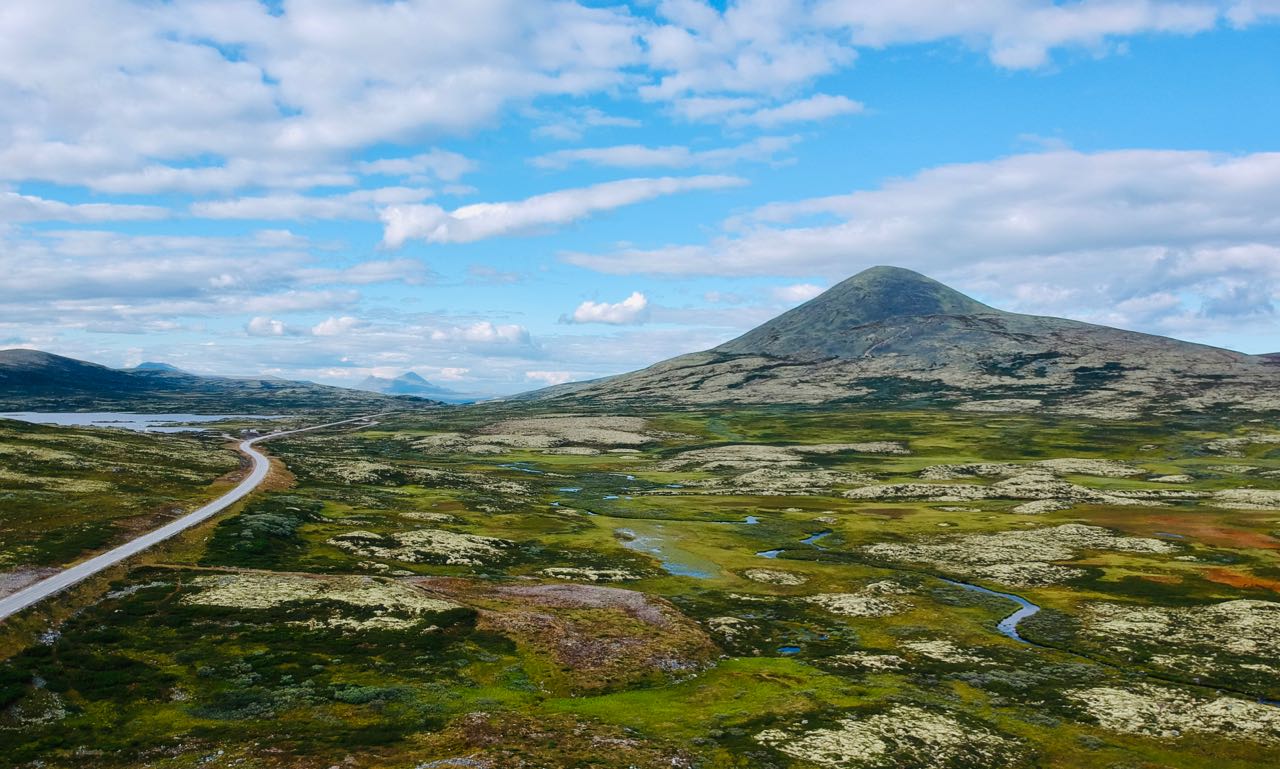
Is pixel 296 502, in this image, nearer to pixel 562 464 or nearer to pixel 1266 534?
pixel 562 464

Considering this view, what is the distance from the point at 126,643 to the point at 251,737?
1627 cm

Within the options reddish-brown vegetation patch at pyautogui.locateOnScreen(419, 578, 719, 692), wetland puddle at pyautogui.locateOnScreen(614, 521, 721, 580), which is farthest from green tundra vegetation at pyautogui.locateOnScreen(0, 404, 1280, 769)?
wetland puddle at pyautogui.locateOnScreen(614, 521, 721, 580)

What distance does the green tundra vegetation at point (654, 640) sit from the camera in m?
36.4

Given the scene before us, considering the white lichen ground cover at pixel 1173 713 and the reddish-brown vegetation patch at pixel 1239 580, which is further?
the reddish-brown vegetation patch at pixel 1239 580

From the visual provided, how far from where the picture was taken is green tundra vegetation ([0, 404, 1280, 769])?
36438mm

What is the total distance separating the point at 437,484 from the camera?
433 feet

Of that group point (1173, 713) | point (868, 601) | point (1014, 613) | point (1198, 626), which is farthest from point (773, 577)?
point (1173, 713)

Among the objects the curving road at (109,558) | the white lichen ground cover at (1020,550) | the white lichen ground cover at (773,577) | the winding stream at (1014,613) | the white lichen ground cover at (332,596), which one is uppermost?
the curving road at (109,558)

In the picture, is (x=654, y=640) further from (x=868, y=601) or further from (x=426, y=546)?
(x=426, y=546)

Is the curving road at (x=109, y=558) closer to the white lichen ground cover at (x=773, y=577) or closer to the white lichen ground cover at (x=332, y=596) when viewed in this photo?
the white lichen ground cover at (x=332, y=596)

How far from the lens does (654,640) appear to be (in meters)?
52.7

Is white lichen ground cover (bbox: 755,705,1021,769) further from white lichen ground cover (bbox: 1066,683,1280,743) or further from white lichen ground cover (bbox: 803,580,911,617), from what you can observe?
white lichen ground cover (bbox: 803,580,911,617)

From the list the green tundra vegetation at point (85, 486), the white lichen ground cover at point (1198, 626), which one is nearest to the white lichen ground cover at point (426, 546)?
the green tundra vegetation at point (85, 486)

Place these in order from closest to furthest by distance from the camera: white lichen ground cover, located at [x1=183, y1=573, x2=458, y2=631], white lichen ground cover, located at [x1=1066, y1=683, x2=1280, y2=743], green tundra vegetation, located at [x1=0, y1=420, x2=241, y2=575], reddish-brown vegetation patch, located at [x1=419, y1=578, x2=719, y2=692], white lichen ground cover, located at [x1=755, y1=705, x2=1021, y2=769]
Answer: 1. white lichen ground cover, located at [x1=755, y1=705, x2=1021, y2=769]
2. white lichen ground cover, located at [x1=1066, y1=683, x2=1280, y2=743]
3. reddish-brown vegetation patch, located at [x1=419, y1=578, x2=719, y2=692]
4. white lichen ground cover, located at [x1=183, y1=573, x2=458, y2=631]
5. green tundra vegetation, located at [x1=0, y1=420, x2=241, y2=575]
